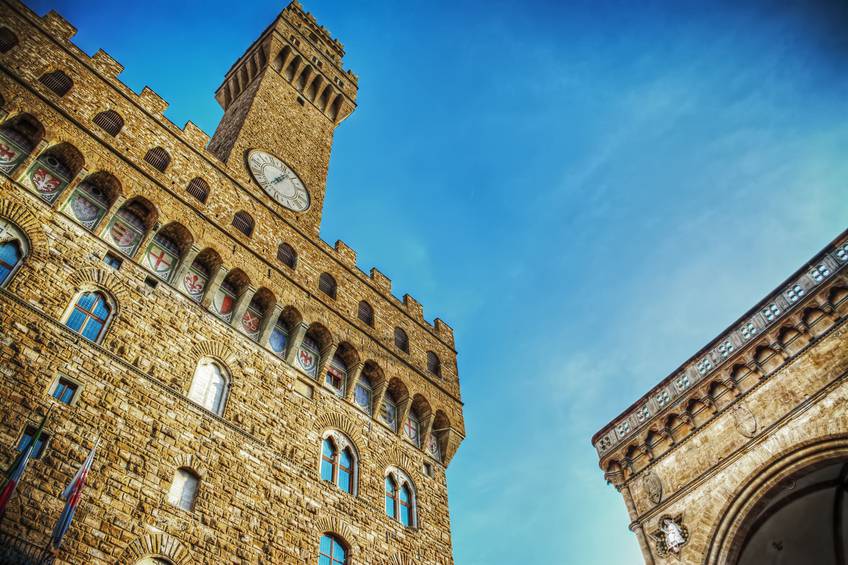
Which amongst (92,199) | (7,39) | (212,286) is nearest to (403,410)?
(212,286)

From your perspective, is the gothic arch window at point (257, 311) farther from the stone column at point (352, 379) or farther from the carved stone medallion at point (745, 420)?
the carved stone medallion at point (745, 420)

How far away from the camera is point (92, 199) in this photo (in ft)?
47.0

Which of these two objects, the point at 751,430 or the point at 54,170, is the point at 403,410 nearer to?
the point at 751,430

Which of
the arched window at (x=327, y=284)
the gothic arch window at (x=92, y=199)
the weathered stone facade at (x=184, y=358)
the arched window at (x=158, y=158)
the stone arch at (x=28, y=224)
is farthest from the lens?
the arched window at (x=327, y=284)

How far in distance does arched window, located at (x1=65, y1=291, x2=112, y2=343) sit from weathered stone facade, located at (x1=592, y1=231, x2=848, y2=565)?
11203 millimetres

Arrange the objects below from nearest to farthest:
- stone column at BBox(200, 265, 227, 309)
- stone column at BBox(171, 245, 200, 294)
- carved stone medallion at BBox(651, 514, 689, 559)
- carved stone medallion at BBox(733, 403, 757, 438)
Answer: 1. carved stone medallion at BBox(733, 403, 757, 438)
2. carved stone medallion at BBox(651, 514, 689, 559)
3. stone column at BBox(171, 245, 200, 294)
4. stone column at BBox(200, 265, 227, 309)

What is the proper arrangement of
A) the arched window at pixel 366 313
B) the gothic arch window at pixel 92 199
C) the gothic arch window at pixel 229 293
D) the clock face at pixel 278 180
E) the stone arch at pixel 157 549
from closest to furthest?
Answer: 1. the stone arch at pixel 157 549
2. the gothic arch window at pixel 92 199
3. the gothic arch window at pixel 229 293
4. the arched window at pixel 366 313
5. the clock face at pixel 278 180

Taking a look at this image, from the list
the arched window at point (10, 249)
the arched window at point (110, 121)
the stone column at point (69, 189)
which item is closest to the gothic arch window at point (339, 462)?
the arched window at point (10, 249)

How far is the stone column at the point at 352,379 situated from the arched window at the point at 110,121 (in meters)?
7.56

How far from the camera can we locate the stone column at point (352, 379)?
654 inches

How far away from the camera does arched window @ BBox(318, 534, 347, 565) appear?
1315 centimetres

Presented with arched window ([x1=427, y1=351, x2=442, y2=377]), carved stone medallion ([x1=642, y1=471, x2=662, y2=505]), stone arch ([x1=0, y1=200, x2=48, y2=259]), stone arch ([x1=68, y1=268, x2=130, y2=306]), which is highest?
arched window ([x1=427, y1=351, x2=442, y2=377])

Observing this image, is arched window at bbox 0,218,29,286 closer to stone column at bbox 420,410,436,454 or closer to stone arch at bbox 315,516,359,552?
stone arch at bbox 315,516,359,552

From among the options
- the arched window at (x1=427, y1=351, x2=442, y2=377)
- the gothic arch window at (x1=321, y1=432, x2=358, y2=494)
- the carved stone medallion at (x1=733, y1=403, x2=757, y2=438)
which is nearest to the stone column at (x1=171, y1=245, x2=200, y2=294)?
the gothic arch window at (x1=321, y1=432, x2=358, y2=494)
